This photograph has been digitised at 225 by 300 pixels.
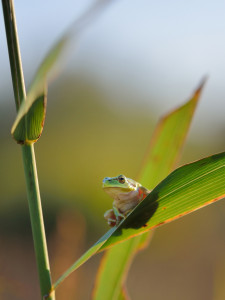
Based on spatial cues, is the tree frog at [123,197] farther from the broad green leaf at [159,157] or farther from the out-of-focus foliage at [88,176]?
the out-of-focus foliage at [88,176]

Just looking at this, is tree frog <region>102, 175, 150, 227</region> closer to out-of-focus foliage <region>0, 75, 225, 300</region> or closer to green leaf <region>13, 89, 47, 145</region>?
green leaf <region>13, 89, 47, 145</region>

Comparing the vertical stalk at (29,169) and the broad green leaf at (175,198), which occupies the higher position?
the vertical stalk at (29,169)

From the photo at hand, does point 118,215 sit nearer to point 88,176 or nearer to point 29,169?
point 29,169

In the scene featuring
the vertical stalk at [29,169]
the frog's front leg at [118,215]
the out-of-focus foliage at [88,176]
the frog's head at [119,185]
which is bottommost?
the out-of-focus foliage at [88,176]

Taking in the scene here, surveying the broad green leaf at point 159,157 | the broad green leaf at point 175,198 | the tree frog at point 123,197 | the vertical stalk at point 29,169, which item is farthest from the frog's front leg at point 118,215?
the vertical stalk at point 29,169

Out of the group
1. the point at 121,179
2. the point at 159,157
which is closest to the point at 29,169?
the point at 159,157
